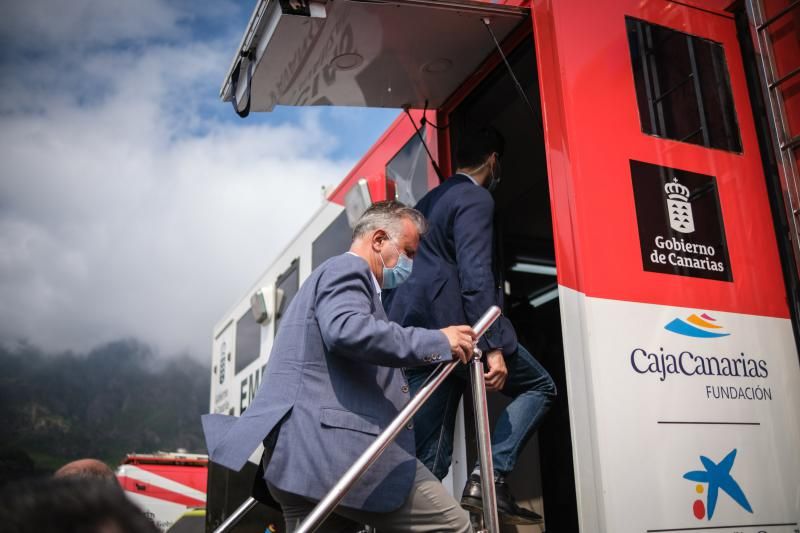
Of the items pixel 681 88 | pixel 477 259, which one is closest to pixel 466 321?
pixel 477 259

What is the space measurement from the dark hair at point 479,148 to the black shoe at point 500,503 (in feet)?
4.54

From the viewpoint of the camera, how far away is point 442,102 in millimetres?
4156

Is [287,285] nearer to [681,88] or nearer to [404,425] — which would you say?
[681,88]

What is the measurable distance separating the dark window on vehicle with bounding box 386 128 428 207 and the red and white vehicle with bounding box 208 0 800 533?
20cm

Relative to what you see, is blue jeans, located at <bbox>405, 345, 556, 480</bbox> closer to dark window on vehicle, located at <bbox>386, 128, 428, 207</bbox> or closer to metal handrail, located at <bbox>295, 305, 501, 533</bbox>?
metal handrail, located at <bbox>295, 305, 501, 533</bbox>

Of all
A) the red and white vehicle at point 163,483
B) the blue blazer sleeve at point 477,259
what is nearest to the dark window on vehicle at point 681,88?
the blue blazer sleeve at point 477,259

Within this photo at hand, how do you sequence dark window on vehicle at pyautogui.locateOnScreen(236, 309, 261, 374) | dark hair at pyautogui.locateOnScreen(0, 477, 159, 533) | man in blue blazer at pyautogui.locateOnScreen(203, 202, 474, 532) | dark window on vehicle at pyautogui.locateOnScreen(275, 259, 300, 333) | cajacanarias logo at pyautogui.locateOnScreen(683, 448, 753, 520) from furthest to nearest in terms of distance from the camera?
dark window on vehicle at pyautogui.locateOnScreen(236, 309, 261, 374), dark window on vehicle at pyautogui.locateOnScreen(275, 259, 300, 333), cajacanarias logo at pyautogui.locateOnScreen(683, 448, 753, 520), man in blue blazer at pyautogui.locateOnScreen(203, 202, 474, 532), dark hair at pyautogui.locateOnScreen(0, 477, 159, 533)

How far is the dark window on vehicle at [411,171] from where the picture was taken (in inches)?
166

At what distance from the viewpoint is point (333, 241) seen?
543 cm

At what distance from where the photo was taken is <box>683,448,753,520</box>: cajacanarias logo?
256 centimetres

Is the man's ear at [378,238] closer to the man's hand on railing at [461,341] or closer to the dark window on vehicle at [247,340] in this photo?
the man's hand on railing at [461,341]

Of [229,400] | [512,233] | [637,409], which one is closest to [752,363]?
[637,409]

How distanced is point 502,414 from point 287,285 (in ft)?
12.2

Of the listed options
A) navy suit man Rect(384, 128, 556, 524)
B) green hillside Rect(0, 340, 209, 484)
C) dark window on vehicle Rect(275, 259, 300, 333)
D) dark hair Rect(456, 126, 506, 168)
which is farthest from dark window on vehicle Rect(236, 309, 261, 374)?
green hillside Rect(0, 340, 209, 484)
